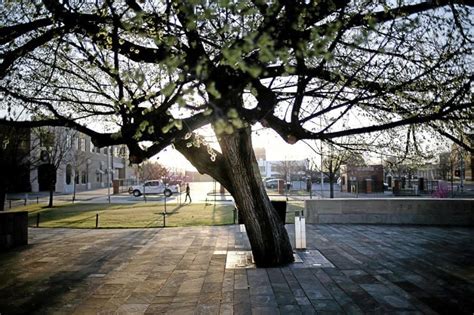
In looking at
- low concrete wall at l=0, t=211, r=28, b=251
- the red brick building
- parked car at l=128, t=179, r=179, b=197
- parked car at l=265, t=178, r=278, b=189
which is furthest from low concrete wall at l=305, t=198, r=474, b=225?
parked car at l=265, t=178, r=278, b=189

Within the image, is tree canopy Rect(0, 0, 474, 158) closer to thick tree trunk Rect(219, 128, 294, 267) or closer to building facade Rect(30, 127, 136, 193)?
thick tree trunk Rect(219, 128, 294, 267)

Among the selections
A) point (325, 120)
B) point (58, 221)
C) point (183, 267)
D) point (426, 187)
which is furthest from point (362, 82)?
point (426, 187)

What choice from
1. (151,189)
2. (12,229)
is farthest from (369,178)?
(12,229)

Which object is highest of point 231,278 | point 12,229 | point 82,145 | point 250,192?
point 82,145

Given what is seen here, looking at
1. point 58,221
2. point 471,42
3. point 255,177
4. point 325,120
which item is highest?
point 471,42

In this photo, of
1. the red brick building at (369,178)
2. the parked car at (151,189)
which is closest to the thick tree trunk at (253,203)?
the red brick building at (369,178)

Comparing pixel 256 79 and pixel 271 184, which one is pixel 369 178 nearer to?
pixel 271 184

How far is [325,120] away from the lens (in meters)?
9.30

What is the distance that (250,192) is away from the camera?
8.08m

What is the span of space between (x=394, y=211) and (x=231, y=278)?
10336mm

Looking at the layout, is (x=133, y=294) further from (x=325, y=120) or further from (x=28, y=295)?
(x=325, y=120)

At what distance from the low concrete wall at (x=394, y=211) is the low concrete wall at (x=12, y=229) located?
10.4 metres

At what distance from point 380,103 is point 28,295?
7.88m

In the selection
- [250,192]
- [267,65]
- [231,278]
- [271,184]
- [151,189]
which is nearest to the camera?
[267,65]
